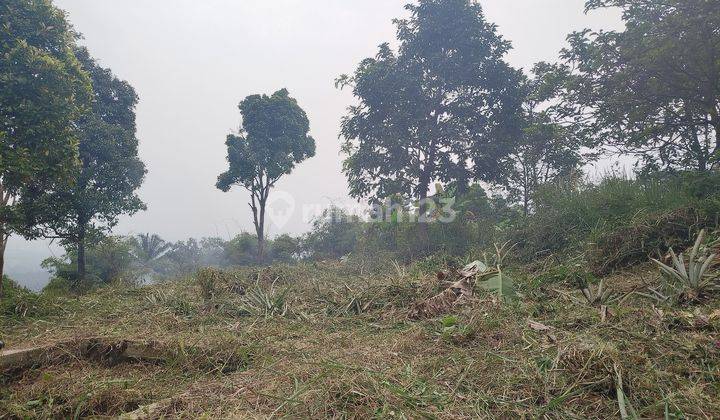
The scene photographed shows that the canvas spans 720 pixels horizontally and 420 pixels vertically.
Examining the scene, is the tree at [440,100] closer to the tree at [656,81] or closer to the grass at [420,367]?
the tree at [656,81]

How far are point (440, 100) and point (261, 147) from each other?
6.86 meters

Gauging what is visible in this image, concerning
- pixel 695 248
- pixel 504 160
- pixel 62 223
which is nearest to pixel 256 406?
pixel 695 248

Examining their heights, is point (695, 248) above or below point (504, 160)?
below

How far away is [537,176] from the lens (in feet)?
35.2

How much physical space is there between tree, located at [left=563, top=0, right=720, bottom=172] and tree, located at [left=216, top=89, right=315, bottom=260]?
9540mm

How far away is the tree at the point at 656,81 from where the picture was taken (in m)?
5.55

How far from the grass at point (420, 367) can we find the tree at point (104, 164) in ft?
21.1

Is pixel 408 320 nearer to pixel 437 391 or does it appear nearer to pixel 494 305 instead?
pixel 494 305

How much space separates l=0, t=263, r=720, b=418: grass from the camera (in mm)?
1624

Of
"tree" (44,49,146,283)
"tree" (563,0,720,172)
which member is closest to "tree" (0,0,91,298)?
"tree" (44,49,146,283)

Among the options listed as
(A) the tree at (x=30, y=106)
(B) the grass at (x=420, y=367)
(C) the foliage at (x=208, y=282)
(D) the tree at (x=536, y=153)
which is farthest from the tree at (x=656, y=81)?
(A) the tree at (x=30, y=106)

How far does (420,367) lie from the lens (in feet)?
6.99

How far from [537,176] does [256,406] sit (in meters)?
10.8

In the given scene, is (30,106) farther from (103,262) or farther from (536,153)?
(536,153)
